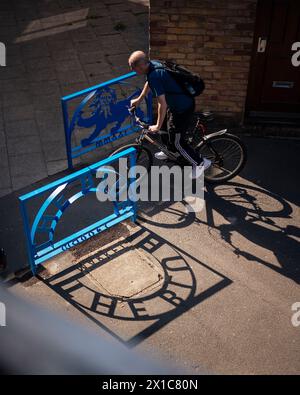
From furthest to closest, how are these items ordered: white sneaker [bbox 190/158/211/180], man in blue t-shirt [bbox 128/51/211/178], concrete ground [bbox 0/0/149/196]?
concrete ground [bbox 0/0/149/196] < white sneaker [bbox 190/158/211/180] < man in blue t-shirt [bbox 128/51/211/178]

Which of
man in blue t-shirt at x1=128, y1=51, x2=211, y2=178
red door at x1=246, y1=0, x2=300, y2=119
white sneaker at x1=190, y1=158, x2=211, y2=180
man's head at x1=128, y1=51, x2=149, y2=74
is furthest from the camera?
red door at x1=246, y1=0, x2=300, y2=119

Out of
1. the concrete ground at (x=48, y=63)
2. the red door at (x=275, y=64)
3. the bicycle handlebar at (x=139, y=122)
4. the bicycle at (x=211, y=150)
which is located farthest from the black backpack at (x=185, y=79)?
the concrete ground at (x=48, y=63)

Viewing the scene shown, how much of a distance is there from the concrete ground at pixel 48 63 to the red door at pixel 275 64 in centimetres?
288

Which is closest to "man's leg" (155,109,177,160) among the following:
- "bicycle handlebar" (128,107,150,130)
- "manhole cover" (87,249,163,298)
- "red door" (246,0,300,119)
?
"bicycle handlebar" (128,107,150,130)

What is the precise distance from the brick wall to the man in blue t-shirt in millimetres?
1337

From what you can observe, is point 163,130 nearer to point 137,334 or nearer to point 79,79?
point 137,334

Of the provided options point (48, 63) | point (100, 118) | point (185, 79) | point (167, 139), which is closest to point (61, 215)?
point (167, 139)

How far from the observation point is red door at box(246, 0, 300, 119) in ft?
23.9

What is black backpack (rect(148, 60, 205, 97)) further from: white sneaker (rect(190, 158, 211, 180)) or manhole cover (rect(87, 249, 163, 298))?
manhole cover (rect(87, 249, 163, 298))

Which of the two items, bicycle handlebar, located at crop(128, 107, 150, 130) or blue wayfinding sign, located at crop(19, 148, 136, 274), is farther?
bicycle handlebar, located at crop(128, 107, 150, 130)

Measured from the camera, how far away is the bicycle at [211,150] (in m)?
6.75

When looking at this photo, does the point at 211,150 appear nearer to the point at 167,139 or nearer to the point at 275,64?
the point at 167,139
